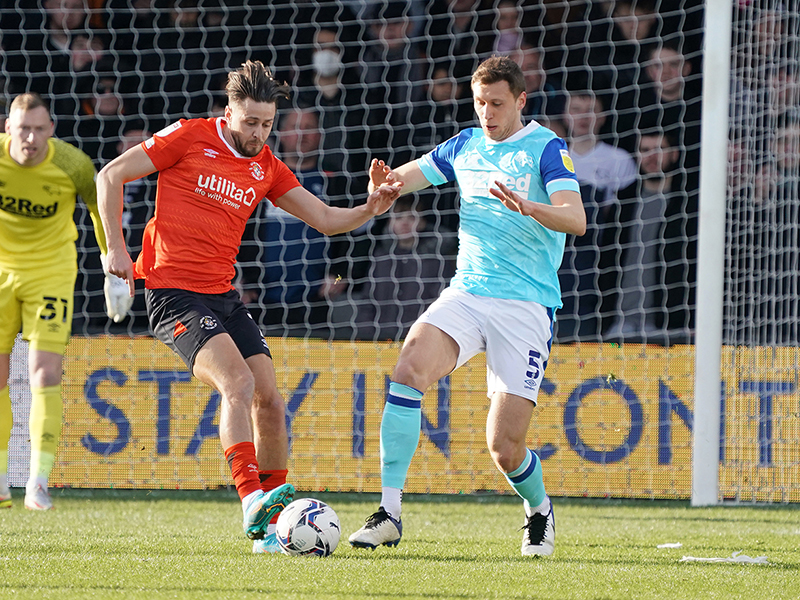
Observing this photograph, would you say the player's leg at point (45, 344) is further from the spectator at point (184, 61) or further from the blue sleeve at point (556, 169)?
the spectator at point (184, 61)

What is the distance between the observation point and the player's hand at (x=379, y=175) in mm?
4797

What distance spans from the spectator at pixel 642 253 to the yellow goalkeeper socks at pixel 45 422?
13.7 ft

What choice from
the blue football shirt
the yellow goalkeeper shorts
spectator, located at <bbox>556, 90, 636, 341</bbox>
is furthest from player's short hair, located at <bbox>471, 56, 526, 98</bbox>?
spectator, located at <bbox>556, 90, 636, 341</bbox>

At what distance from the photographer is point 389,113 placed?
915 centimetres

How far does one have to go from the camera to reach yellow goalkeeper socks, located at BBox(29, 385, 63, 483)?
5.67 meters

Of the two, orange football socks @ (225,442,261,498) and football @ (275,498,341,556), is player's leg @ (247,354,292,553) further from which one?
football @ (275,498,341,556)

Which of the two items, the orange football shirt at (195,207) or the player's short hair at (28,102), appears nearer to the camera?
the orange football shirt at (195,207)

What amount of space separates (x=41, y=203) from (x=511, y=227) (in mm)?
2645

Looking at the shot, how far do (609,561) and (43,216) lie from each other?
11.4 ft

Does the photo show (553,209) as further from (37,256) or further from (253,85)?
(37,256)

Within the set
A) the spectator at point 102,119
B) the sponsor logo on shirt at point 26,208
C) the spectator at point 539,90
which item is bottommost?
the sponsor logo on shirt at point 26,208

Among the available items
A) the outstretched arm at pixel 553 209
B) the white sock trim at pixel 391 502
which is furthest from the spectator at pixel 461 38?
the white sock trim at pixel 391 502

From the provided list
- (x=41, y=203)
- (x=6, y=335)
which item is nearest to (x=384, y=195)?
(x=41, y=203)

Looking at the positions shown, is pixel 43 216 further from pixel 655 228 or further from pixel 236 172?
pixel 655 228
